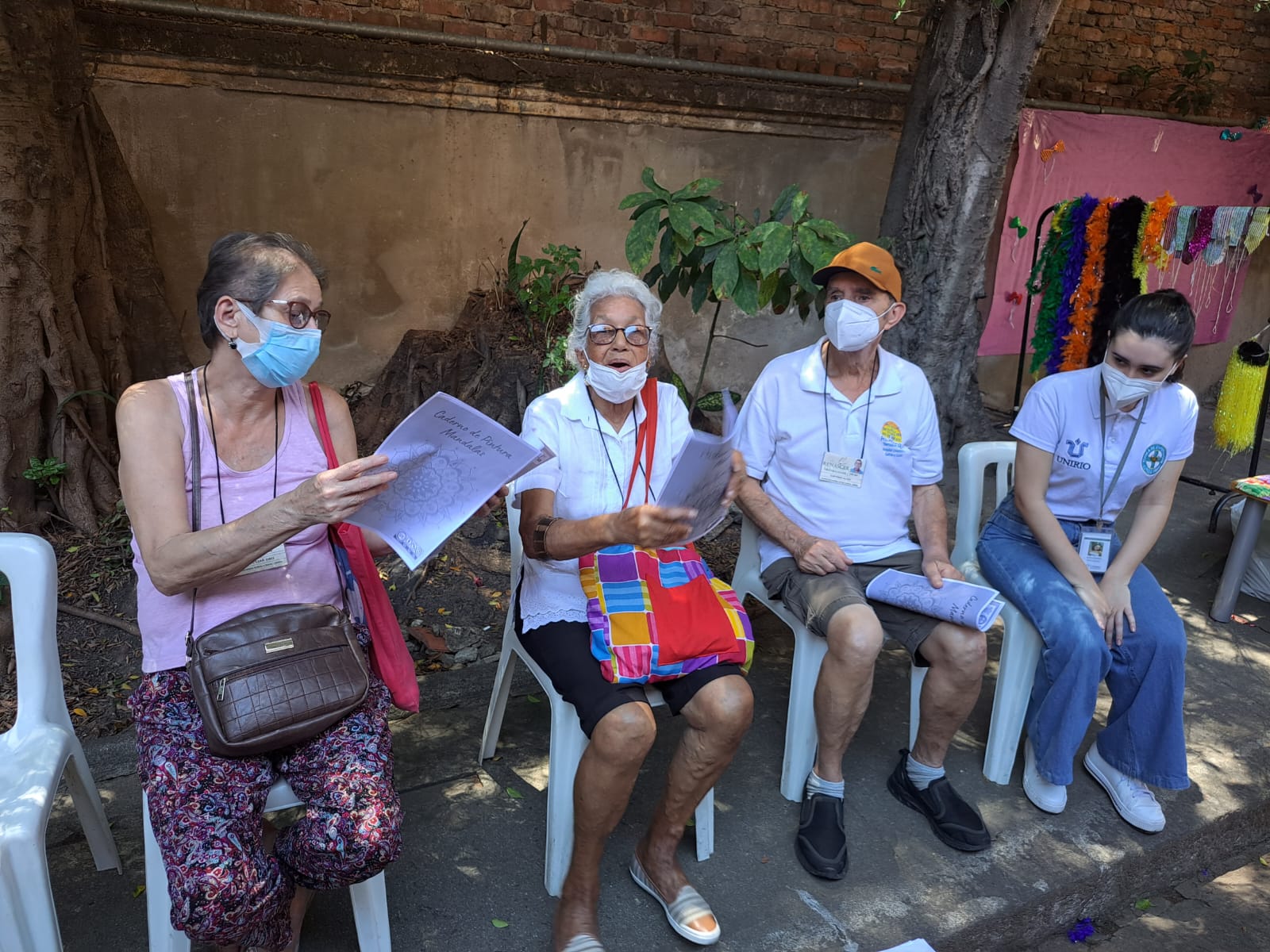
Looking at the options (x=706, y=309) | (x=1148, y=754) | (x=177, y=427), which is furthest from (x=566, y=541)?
(x=706, y=309)

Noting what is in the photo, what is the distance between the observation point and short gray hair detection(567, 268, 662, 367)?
256 centimetres

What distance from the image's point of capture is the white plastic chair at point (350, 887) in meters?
1.93

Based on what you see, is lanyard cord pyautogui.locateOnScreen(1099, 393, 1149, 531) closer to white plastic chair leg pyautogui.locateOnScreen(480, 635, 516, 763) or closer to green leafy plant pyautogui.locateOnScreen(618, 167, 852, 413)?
green leafy plant pyautogui.locateOnScreen(618, 167, 852, 413)

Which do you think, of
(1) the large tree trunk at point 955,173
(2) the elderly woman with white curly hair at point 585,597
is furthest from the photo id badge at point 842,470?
(1) the large tree trunk at point 955,173

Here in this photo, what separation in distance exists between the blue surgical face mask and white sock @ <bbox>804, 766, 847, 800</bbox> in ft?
5.94

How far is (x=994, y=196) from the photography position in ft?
17.8

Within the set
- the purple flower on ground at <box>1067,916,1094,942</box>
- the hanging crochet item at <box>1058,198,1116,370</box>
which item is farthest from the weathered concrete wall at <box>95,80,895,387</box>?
Answer: the purple flower on ground at <box>1067,916,1094,942</box>

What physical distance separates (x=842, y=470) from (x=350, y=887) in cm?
183

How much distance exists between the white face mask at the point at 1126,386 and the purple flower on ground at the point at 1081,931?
156 centimetres

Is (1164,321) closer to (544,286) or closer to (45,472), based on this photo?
(544,286)

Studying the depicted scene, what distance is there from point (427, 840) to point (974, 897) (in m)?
1.51

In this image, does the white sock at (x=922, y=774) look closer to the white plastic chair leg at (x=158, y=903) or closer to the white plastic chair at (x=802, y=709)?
the white plastic chair at (x=802, y=709)

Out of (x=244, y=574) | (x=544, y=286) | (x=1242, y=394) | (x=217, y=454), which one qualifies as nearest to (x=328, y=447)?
(x=217, y=454)

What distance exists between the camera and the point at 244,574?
2131 millimetres
